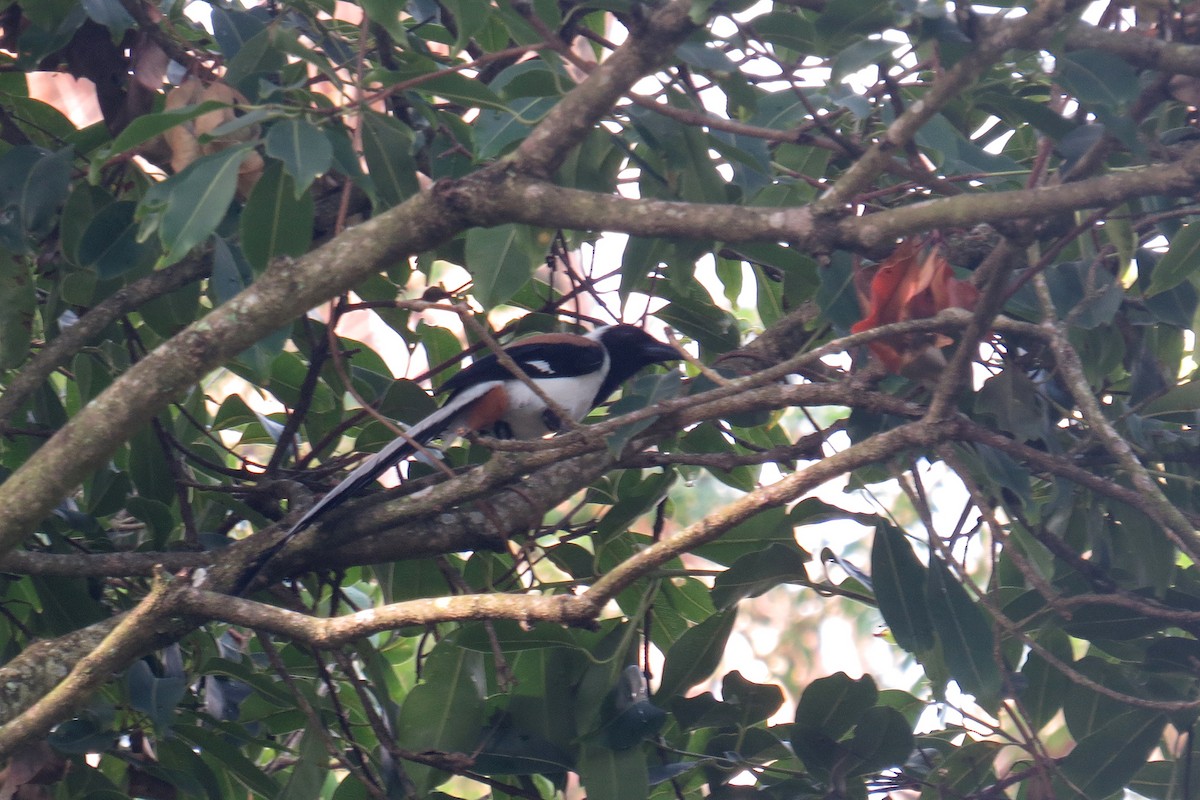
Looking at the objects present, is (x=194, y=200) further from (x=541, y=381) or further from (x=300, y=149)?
(x=541, y=381)

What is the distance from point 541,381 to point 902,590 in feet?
6.70

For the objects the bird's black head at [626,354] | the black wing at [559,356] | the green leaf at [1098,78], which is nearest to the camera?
the green leaf at [1098,78]

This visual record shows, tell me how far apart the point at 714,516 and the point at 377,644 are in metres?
2.28

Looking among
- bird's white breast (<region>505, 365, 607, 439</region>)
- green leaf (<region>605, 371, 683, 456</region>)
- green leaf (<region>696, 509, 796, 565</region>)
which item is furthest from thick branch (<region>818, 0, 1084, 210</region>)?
bird's white breast (<region>505, 365, 607, 439</region>)

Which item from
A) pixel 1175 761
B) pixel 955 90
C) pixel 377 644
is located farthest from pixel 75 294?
pixel 1175 761

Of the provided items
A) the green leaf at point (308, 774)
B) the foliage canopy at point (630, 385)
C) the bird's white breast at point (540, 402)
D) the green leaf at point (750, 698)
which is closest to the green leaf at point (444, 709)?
the foliage canopy at point (630, 385)

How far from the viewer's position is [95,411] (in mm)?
1838

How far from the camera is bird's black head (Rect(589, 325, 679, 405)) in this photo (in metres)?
4.42

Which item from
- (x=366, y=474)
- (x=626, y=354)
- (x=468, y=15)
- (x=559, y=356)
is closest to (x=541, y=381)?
(x=559, y=356)

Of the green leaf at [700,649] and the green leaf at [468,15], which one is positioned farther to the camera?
the green leaf at [700,649]

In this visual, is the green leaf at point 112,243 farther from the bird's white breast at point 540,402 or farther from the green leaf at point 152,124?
the bird's white breast at point 540,402

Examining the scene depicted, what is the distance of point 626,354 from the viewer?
14.6 feet

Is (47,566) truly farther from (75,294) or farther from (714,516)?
(714,516)

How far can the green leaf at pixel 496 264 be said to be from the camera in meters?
2.61
